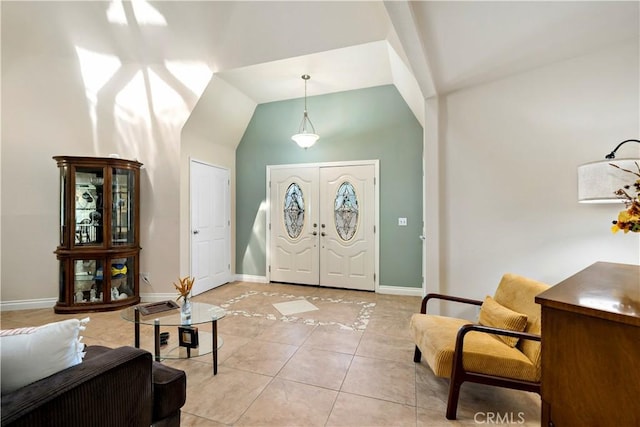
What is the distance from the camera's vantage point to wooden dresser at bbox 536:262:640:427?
0.86 metres

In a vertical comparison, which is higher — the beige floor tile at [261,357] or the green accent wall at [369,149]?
the green accent wall at [369,149]

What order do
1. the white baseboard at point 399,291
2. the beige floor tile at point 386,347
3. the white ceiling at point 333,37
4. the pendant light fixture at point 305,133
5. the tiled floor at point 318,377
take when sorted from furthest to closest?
the white baseboard at point 399,291, the pendant light fixture at point 305,133, the beige floor tile at point 386,347, the white ceiling at point 333,37, the tiled floor at point 318,377

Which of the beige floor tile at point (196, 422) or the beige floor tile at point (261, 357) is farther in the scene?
the beige floor tile at point (261, 357)

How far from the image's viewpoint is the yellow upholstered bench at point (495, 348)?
5.50 ft

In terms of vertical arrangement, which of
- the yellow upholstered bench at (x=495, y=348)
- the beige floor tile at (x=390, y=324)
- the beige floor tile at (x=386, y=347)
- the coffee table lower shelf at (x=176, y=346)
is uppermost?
the yellow upholstered bench at (x=495, y=348)

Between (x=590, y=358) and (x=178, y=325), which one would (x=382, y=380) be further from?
(x=178, y=325)

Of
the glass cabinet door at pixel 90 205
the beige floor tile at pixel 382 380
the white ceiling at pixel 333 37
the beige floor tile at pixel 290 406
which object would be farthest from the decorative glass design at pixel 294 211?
the beige floor tile at pixel 290 406

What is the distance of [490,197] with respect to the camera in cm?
270

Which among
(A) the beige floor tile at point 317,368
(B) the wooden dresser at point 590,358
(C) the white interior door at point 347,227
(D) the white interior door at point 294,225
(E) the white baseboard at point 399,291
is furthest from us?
(D) the white interior door at point 294,225

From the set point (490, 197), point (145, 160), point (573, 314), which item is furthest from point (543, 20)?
point (145, 160)

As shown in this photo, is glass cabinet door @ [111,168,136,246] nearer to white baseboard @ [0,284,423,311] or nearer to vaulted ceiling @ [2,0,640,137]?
white baseboard @ [0,284,423,311]

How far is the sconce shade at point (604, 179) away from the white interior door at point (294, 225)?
11.8 ft

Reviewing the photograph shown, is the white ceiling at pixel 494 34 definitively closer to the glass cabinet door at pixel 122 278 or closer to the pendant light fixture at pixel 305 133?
the pendant light fixture at pixel 305 133

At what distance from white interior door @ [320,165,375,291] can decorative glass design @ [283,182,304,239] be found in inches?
16.1
